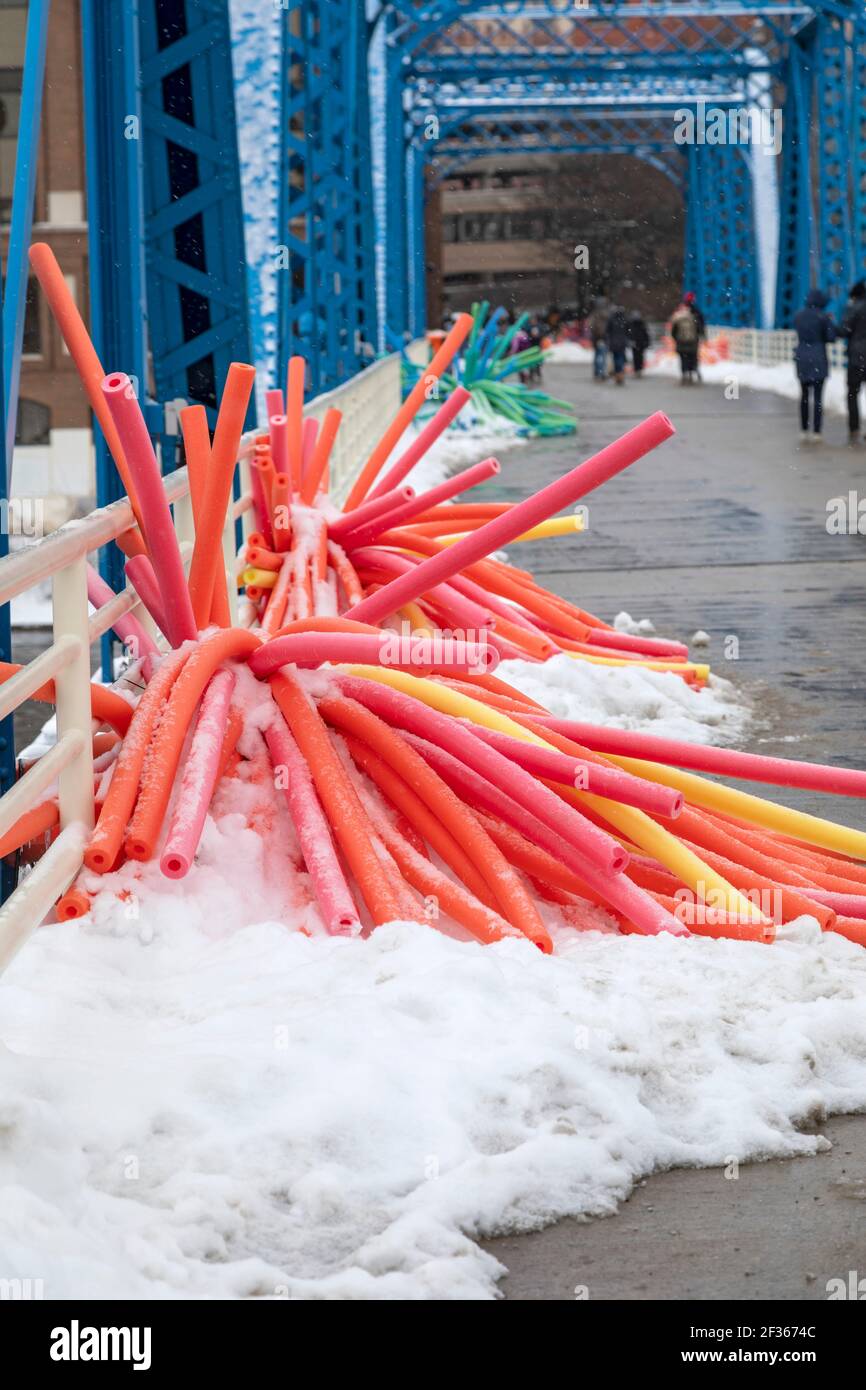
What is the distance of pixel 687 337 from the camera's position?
3541 cm

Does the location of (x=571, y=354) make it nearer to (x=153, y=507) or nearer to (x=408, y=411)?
(x=408, y=411)

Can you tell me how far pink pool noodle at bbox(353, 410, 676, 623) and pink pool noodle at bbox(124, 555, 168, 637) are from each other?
688mm

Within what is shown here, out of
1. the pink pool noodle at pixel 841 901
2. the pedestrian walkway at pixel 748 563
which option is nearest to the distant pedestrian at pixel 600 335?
the pedestrian walkway at pixel 748 563

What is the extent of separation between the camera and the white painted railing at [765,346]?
31625 mm

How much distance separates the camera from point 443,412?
27.2 ft

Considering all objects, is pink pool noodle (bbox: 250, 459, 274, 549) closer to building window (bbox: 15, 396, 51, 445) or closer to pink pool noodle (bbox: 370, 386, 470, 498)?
pink pool noodle (bbox: 370, 386, 470, 498)

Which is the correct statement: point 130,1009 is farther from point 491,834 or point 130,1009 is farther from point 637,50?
point 637,50

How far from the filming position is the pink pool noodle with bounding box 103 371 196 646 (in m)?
4.64

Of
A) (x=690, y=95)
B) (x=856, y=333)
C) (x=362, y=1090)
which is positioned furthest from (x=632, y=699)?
(x=690, y=95)

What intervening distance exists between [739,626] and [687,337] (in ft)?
87.0

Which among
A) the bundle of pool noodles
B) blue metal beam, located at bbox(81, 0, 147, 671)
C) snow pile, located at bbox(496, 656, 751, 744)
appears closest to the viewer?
the bundle of pool noodles

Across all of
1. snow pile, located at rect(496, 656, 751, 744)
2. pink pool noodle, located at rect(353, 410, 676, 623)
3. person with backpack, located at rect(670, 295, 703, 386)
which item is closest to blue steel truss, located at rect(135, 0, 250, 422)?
snow pile, located at rect(496, 656, 751, 744)

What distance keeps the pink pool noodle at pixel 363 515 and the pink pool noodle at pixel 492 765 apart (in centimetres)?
304
